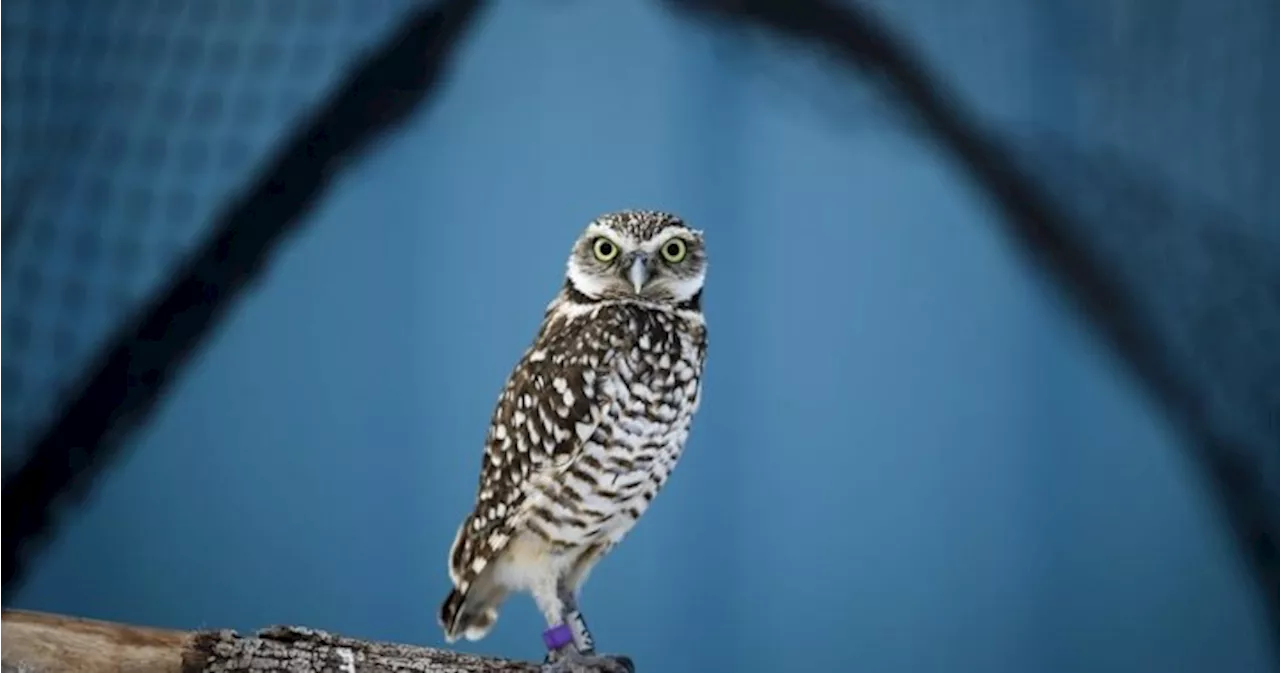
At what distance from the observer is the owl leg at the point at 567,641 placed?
2.13m

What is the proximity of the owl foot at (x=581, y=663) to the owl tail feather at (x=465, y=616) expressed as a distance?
0.63ft

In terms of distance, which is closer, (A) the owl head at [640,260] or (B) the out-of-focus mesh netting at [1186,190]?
(A) the owl head at [640,260]

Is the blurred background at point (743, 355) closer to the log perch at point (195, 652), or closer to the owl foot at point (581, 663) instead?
the owl foot at point (581, 663)

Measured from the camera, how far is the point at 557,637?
7.03 feet

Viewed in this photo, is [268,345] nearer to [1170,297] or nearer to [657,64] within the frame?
[657,64]

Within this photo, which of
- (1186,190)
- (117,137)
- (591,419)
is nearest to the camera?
(591,419)

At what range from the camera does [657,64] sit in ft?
8.54

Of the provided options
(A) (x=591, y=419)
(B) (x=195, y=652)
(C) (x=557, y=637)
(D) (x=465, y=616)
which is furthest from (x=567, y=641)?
(B) (x=195, y=652)

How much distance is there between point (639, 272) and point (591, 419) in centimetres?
23

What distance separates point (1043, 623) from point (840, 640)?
37 cm

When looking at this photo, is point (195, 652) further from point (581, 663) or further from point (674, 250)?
point (674, 250)

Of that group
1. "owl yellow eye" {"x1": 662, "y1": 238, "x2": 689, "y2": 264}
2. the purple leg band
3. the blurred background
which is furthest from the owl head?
the purple leg band

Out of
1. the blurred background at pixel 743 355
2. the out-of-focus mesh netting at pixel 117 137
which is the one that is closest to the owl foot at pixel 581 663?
the blurred background at pixel 743 355

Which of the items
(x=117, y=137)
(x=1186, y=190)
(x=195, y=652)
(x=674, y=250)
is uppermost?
(x=1186, y=190)
